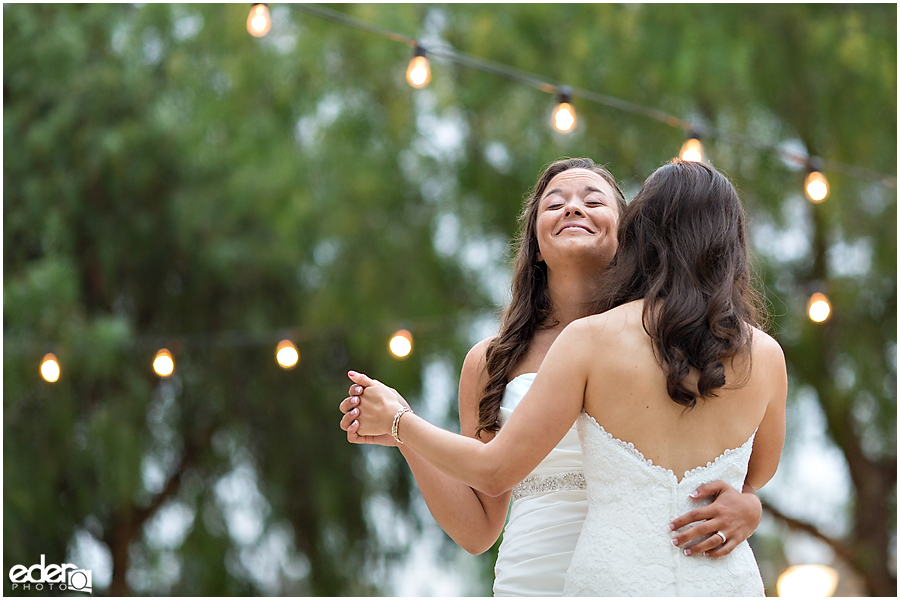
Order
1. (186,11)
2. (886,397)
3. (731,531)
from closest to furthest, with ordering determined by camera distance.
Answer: (731,531) < (886,397) < (186,11)

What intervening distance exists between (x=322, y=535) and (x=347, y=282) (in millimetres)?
1865

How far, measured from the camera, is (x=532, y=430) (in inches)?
61.6

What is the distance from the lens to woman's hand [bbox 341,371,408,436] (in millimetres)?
1748

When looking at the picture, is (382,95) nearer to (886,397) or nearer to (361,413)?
(886,397)

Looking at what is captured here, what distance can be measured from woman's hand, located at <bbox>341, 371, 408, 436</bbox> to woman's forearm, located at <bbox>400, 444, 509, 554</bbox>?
28cm

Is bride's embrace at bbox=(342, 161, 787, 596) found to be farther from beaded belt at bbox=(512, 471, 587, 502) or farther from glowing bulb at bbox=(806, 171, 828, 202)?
glowing bulb at bbox=(806, 171, 828, 202)

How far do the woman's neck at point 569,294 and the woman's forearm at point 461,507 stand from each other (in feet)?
1.39

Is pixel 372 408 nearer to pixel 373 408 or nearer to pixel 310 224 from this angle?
pixel 373 408

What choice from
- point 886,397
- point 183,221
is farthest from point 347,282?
point 886,397

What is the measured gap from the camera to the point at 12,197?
6.71 m

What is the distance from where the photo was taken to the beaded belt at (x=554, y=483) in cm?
192

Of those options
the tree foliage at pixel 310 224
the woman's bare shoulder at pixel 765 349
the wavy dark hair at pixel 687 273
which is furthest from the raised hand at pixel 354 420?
the tree foliage at pixel 310 224

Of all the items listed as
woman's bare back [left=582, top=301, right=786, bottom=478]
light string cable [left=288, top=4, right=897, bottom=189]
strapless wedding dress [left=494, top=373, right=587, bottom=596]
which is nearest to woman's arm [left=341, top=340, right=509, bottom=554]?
strapless wedding dress [left=494, top=373, right=587, bottom=596]

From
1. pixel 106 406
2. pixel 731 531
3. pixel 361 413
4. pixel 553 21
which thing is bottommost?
pixel 106 406
